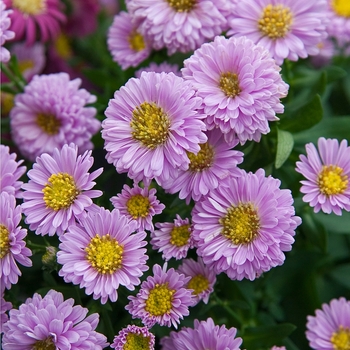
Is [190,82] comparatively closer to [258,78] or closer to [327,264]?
[258,78]

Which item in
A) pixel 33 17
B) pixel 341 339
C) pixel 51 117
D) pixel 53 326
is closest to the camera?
pixel 53 326

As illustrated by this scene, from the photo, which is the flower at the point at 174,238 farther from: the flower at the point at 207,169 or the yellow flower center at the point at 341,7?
the yellow flower center at the point at 341,7

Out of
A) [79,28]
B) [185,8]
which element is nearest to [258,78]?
[185,8]

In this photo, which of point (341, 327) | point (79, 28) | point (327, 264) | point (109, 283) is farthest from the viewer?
point (79, 28)

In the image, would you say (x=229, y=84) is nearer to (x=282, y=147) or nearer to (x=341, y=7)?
(x=282, y=147)

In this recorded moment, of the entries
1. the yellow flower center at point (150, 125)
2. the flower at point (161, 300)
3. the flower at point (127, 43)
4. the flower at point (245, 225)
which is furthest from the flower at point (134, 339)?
the flower at point (127, 43)

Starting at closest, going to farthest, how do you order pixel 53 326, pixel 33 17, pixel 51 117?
pixel 53 326 → pixel 51 117 → pixel 33 17

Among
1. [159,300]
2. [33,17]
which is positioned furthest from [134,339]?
[33,17]
